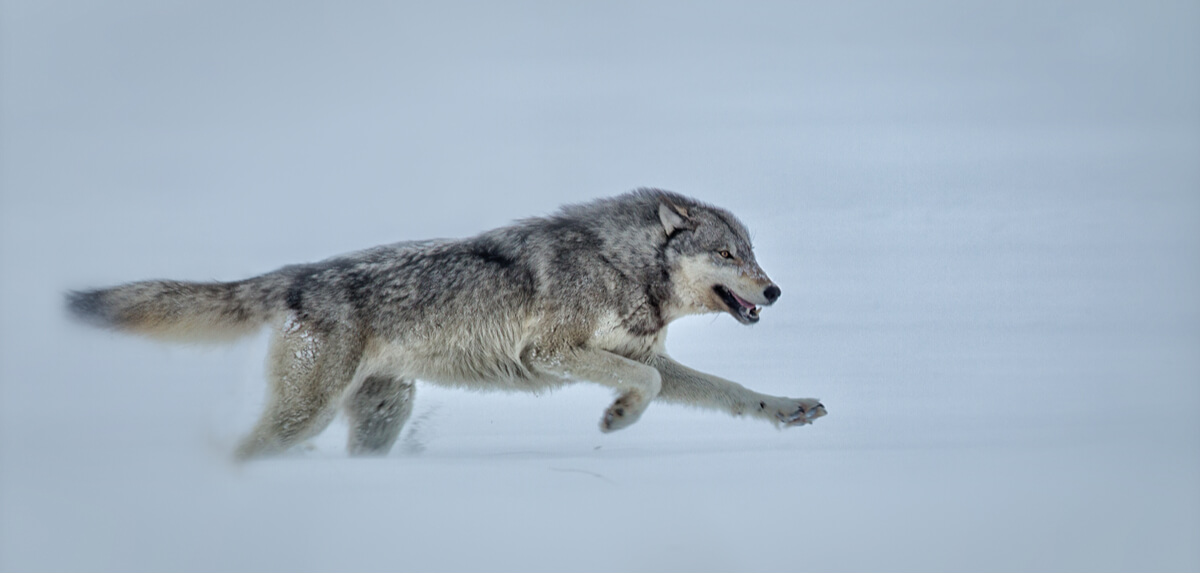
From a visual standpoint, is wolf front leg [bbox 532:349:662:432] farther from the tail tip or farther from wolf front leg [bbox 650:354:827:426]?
the tail tip

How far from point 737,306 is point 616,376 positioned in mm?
815

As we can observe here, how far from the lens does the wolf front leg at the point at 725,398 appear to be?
5.91 m

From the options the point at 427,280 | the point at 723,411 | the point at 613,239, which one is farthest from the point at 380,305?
the point at 723,411

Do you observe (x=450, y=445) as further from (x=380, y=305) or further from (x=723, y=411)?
(x=723, y=411)

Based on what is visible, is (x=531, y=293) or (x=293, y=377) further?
(x=531, y=293)

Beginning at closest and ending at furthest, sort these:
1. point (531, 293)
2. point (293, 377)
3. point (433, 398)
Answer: point (293, 377), point (531, 293), point (433, 398)

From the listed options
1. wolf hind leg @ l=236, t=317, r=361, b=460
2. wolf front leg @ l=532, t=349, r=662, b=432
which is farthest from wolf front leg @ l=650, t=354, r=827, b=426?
wolf hind leg @ l=236, t=317, r=361, b=460

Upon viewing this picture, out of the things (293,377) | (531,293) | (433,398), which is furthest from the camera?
(433,398)

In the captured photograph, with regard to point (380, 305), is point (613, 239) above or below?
above

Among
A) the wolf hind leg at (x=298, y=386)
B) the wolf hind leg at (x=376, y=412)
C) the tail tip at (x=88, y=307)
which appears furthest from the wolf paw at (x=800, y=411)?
the tail tip at (x=88, y=307)

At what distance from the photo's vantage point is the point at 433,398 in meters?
6.75

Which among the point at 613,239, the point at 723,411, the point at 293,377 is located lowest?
the point at 293,377

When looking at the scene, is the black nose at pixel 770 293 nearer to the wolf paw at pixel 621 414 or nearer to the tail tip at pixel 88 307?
the wolf paw at pixel 621 414

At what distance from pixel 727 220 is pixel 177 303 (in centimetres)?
317
